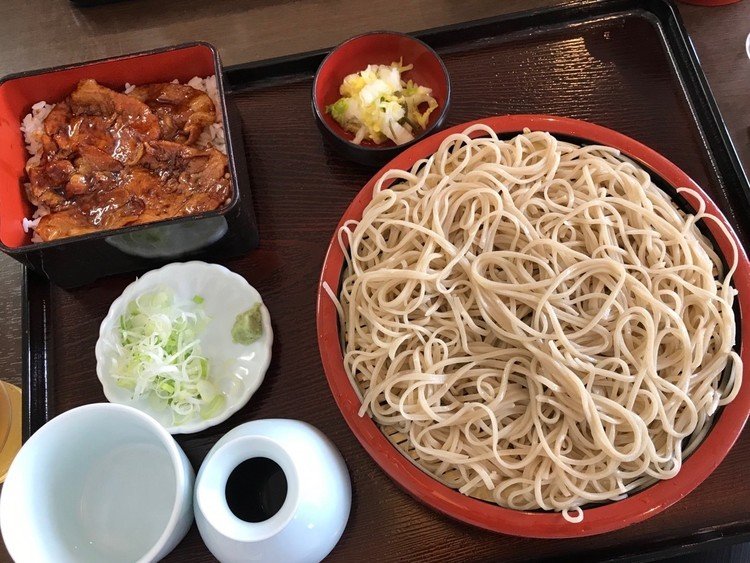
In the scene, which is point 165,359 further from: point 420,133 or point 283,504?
point 420,133

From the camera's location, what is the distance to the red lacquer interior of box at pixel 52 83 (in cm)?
155

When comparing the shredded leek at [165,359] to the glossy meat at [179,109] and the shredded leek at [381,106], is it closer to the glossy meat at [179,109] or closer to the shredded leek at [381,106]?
the glossy meat at [179,109]

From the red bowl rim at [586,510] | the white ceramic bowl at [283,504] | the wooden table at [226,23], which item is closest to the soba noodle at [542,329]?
the red bowl rim at [586,510]

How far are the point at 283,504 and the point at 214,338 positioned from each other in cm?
53

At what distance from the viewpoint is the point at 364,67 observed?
1.78m

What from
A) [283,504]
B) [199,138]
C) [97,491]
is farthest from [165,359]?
[199,138]

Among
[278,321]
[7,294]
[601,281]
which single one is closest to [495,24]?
[601,281]

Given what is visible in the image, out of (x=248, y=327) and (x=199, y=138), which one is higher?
(x=199, y=138)

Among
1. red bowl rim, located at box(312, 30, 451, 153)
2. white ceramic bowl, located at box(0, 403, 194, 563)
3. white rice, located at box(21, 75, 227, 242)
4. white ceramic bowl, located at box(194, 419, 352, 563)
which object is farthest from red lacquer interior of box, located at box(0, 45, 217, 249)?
white ceramic bowl, located at box(194, 419, 352, 563)

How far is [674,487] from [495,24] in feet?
4.60

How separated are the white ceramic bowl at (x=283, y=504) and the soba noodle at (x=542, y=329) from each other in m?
0.18

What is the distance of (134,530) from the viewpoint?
129 cm

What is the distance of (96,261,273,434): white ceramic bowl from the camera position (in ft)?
4.73

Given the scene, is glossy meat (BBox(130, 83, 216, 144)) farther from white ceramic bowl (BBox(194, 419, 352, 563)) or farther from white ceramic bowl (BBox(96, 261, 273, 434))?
white ceramic bowl (BBox(194, 419, 352, 563))
